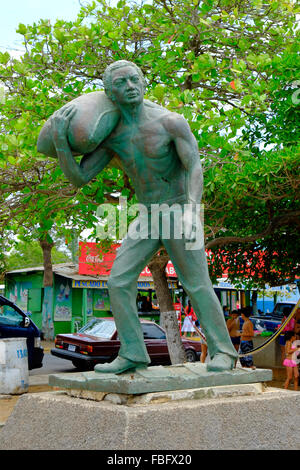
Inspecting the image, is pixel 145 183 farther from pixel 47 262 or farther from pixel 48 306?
pixel 48 306

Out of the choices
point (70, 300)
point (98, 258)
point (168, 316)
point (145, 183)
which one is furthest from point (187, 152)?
point (70, 300)

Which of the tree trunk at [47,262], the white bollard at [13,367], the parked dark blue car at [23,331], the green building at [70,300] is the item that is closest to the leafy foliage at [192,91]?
the white bollard at [13,367]

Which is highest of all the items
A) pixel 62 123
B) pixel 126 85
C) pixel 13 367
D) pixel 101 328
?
pixel 126 85

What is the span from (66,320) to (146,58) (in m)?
15.9

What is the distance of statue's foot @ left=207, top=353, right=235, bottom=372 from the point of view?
376 cm

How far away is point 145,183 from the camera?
155 inches

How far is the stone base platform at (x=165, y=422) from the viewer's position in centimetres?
304

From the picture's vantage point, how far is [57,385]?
3760 mm

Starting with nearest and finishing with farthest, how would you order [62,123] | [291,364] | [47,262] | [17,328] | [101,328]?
[62,123] < [291,364] < [17,328] < [101,328] < [47,262]

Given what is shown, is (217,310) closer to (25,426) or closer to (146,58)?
(25,426)

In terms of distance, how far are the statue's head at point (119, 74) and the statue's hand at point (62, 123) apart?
0.31 meters

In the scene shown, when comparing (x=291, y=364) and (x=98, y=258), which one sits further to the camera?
(x=98, y=258)

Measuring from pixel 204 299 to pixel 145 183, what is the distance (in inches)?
36.4

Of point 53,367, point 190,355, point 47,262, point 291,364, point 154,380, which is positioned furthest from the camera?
point 47,262
